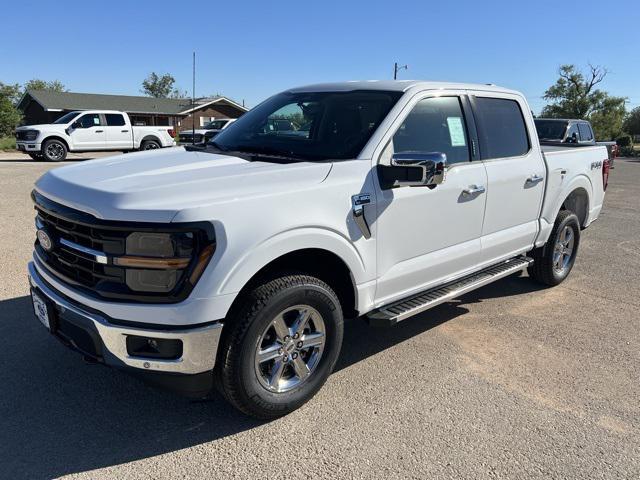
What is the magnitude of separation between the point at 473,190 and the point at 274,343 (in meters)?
1.98

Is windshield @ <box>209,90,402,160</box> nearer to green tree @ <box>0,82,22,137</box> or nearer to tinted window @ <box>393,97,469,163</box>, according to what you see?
tinted window @ <box>393,97,469,163</box>

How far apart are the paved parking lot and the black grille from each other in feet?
2.77

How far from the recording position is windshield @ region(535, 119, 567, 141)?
49.1 feet

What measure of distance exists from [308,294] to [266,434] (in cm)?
81

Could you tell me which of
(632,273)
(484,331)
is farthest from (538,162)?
(632,273)

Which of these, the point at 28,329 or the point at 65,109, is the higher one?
the point at 65,109

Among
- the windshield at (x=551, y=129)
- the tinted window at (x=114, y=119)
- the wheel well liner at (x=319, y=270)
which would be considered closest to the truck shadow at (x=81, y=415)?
the wheel well liner at (x=319, y=270)

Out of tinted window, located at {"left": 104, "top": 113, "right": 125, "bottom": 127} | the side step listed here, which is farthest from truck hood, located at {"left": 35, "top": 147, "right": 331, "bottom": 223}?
tinted window, located at {"left": 104, "top": 113, "right": 125, "bottom": 127}

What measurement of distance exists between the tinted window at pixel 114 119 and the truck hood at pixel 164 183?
1898cm

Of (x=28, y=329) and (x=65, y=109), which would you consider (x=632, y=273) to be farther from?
(x=65, y=109)

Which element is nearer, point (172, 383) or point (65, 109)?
point (172, 383)

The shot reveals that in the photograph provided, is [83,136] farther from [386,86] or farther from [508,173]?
[508,173]

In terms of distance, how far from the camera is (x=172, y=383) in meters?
2.62

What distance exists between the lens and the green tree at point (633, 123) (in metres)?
76.1
